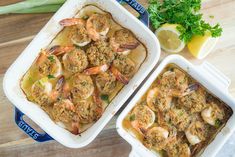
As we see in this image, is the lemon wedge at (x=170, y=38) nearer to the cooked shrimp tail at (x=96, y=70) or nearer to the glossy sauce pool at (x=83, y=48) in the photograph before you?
the glossy sauce pool at (x=83, y=48)

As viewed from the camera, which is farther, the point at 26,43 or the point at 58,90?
the point at 26,43

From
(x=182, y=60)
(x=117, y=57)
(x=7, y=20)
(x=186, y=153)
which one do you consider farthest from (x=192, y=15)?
(x=7, y=20)

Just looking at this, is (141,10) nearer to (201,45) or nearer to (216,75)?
(201,45)

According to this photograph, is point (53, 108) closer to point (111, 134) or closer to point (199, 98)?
point (111, 134)

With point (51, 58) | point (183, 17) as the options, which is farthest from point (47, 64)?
point (183, 17)

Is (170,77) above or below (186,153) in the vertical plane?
above

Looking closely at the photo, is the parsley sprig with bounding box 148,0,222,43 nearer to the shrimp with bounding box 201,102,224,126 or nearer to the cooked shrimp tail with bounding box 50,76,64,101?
the shrimp with bounding box 201,102,224,126

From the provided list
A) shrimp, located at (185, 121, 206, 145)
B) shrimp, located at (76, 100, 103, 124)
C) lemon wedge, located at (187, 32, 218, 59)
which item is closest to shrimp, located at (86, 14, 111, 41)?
shrimp, located at (76, 100, 103, 124)
